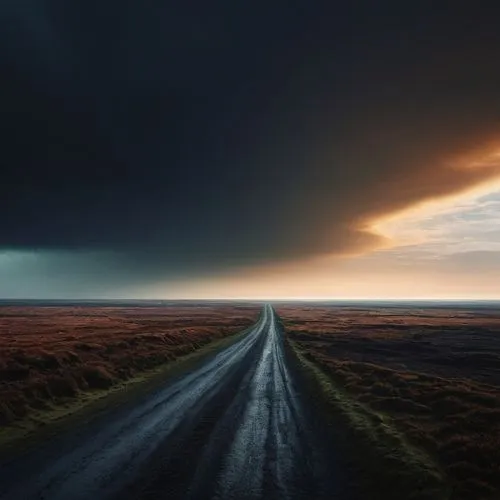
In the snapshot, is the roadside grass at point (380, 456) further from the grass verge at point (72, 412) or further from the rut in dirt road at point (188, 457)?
the grass verge at point (72, 412)

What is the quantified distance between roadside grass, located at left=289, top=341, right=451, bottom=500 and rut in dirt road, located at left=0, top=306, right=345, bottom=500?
0.84m

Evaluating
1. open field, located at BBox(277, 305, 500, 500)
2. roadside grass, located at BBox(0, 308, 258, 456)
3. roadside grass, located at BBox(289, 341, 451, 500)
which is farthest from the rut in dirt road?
open field, located at BBox(277, 305, 500, 500)

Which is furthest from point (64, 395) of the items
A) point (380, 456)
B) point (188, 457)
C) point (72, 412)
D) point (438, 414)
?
point (438, 414)

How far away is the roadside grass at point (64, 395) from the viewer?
51.9 ft

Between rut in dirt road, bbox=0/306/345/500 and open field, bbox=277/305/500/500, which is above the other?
rut in dirt road, bbox=0/306/345/500

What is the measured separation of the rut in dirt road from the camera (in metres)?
10.4

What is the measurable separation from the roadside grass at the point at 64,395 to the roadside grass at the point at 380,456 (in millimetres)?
9875

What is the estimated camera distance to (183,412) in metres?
18.6

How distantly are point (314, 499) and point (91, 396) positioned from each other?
15.4 meters

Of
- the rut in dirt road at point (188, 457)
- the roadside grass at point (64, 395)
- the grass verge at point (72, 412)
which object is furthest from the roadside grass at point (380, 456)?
the roadside grass at point (64, 395)

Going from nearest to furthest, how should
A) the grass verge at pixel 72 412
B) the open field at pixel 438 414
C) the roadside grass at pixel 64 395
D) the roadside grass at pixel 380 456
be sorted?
1. the roadside grass at pixel 380 456
2. the open field at pixel 438 414
3. the grass verge at pixel 72 412
4. the roadside grass at pixel 64 395

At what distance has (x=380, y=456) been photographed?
44.1ft

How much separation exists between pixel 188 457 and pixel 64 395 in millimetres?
11820

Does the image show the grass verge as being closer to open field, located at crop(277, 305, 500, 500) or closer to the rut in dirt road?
the rut in dirt road
